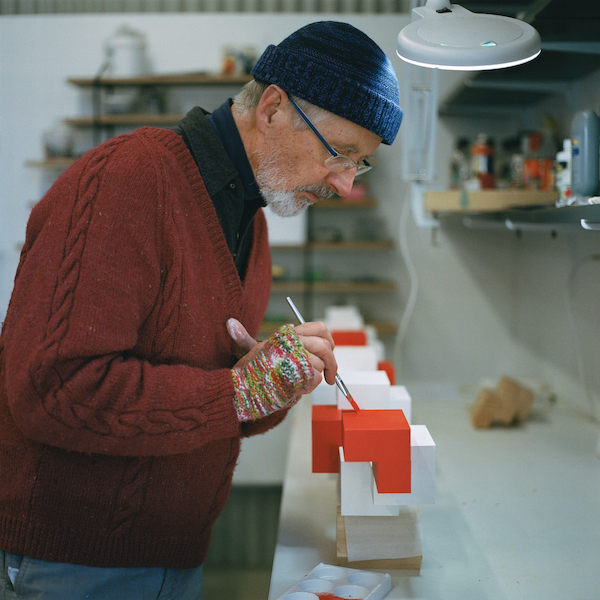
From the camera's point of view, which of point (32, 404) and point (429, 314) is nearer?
point (32, 404)

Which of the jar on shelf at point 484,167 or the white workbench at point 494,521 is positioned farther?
the jar on shelf at point 484,167

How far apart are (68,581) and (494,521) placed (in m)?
0.80

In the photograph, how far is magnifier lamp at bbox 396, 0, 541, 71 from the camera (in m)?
0.91

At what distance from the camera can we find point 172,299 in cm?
87

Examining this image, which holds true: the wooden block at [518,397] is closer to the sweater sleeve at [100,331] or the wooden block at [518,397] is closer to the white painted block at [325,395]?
the white painted block at [325,395]

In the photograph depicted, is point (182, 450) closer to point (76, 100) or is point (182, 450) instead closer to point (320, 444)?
point (320, 444)

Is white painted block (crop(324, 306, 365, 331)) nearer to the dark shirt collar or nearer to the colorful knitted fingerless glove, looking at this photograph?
the dark shirt collar

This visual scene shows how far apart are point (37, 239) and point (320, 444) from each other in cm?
58

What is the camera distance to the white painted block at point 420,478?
94 cm

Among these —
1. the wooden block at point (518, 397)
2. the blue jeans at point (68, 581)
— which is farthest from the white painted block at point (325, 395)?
the wooden block at point (518, 397)

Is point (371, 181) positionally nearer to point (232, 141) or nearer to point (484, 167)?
point (484, 167)

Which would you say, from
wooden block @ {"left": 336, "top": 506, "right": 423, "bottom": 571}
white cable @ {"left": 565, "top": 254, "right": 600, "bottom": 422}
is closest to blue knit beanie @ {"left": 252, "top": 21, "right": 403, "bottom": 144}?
wooden block @ {"left": 336, "top": 506, "right": 423, "bottom": 571}

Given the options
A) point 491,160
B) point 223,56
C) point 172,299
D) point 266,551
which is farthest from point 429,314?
point 172,299

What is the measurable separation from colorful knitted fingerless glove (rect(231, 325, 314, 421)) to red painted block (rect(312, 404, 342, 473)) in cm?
21
